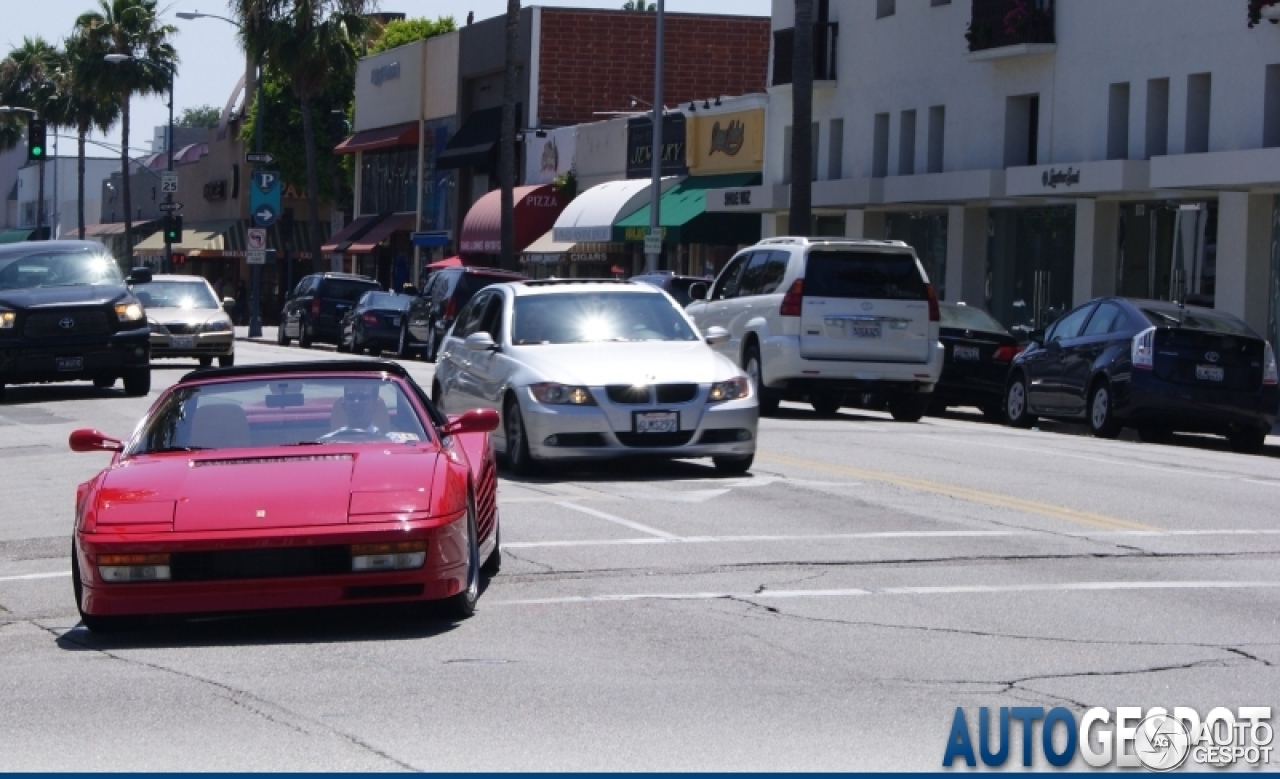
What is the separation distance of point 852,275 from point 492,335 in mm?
7425

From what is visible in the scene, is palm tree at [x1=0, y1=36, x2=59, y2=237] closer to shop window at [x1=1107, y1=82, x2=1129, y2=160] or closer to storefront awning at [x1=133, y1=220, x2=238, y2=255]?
storefront awning at [x1=133, y1=220, x2=238, y2=255]

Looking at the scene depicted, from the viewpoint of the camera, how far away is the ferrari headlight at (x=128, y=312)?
26391mm

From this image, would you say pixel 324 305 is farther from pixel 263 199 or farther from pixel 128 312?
pixel 128 312

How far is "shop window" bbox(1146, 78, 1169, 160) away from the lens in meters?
34.5

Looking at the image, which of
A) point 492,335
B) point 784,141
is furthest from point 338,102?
point 492,335

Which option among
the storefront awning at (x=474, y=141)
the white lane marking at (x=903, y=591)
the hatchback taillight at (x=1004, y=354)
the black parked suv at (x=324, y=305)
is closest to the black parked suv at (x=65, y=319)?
the hatchback taillight at (x=1004, y=354)

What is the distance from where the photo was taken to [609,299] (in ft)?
57.0

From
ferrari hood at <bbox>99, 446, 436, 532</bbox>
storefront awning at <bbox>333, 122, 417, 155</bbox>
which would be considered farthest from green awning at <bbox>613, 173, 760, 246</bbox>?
ferrari hood at <bbox>99, 446, 436, 532</bbox>

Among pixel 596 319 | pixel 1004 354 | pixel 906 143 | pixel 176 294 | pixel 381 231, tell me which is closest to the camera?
pixel 596 319

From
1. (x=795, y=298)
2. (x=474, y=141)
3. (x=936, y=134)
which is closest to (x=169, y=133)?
(x=474, y=141)

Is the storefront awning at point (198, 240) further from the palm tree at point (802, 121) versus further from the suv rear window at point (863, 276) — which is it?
the suv rear window at point (863, 276)

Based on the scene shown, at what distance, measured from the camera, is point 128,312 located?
26547 millimetres

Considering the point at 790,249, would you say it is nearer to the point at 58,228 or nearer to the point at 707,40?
the point at 707,40

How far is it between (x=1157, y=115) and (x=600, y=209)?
20.3 meters
